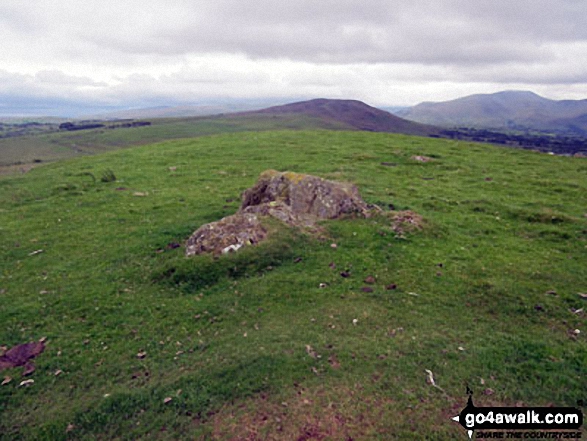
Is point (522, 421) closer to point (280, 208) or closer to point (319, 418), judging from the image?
point (319, 418)

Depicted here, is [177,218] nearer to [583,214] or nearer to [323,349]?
[323,349]

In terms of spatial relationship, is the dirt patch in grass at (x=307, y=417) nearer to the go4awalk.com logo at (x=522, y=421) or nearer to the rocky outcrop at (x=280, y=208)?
the go4awalk.com logo at (x=522, y=421)

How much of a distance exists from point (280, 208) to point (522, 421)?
1265 cm

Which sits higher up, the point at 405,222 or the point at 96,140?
the point at 96,140

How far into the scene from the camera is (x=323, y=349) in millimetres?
10102

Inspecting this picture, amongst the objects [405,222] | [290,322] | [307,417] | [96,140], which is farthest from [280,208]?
[96,140]

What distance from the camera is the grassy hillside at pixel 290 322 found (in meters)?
8.26

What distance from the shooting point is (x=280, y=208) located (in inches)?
701

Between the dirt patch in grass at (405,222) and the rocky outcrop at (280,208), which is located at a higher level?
the rocky outcrop at (280,208)

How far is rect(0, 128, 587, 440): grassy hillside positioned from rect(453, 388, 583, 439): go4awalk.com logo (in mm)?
300

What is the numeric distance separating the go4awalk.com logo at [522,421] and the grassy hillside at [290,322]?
30cm

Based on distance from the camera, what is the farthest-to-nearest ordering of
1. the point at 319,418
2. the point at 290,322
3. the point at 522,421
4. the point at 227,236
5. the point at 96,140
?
1. the point at 96,140
2. the point at 227,236
3. the point at 290,322
4. the point at 319,418
5. the point at 522,421

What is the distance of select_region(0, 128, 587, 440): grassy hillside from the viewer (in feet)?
27.1

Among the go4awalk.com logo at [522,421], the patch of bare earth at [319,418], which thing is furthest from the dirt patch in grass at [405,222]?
the patch of bare earth at [319,418]
